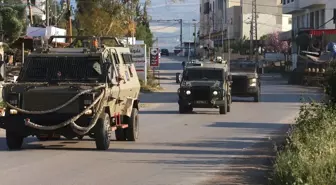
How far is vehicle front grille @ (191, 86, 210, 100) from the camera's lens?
28234 mm

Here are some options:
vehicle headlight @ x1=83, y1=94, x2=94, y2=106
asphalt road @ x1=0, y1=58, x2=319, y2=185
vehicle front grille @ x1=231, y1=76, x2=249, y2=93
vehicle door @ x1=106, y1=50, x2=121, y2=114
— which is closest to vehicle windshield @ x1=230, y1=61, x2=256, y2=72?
vehicle front grille @ x1=231, y1=76, x2=249, y2=93

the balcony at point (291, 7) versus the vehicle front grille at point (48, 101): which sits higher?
the balcony at point (291, 7)

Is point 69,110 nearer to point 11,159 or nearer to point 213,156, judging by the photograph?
point 11,159

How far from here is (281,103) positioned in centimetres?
3647

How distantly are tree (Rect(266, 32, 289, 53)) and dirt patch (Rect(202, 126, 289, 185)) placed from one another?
304ft

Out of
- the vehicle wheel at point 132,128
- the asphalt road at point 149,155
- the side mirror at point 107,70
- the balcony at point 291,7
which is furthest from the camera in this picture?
the balcony at point 291,7

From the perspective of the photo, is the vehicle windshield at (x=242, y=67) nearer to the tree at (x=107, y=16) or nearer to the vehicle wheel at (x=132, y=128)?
the tree at (x=107, y=16)

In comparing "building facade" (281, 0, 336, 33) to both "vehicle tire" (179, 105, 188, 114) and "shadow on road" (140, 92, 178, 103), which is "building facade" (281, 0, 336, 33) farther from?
"vehicle tire" (179, 105, 188, 114)

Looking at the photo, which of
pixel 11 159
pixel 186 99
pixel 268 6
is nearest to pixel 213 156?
pixel 11 159

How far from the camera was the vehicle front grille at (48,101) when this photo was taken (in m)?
15.4

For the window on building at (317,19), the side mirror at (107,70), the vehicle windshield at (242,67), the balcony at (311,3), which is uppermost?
the balcony at (311,3)

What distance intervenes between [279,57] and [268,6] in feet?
93.5

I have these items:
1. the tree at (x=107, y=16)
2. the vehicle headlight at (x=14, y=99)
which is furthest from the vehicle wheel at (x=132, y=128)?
the tree at (x=107, y=16)

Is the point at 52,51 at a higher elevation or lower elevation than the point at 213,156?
higher
